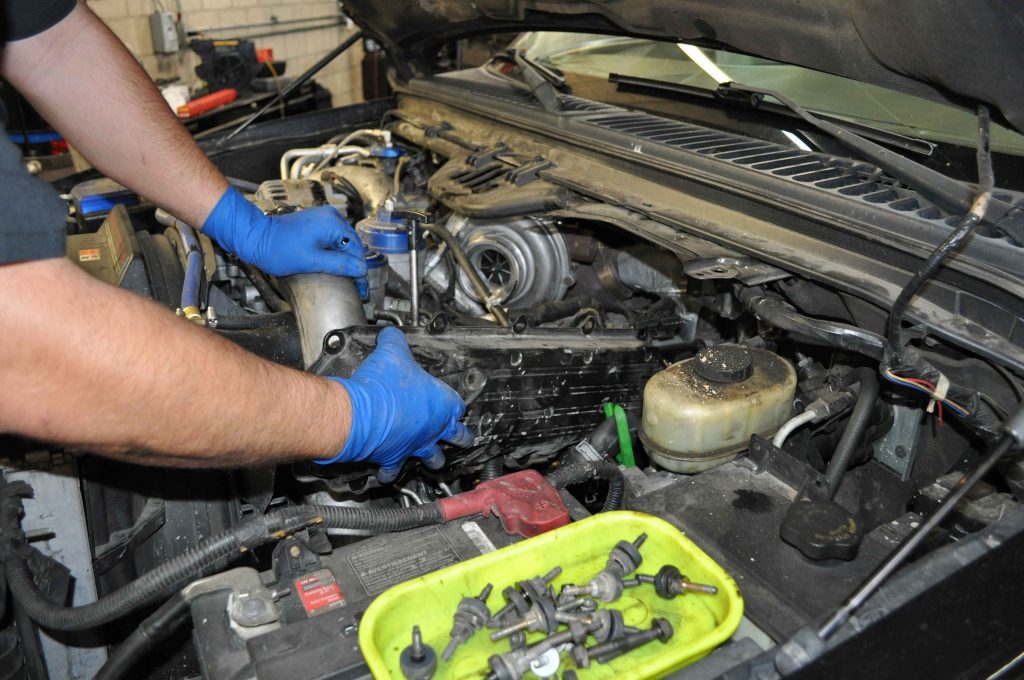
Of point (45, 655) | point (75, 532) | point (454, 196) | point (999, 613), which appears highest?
point (454, 196)

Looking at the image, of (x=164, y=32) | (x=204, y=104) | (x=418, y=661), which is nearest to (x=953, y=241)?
(x=418, y=661)

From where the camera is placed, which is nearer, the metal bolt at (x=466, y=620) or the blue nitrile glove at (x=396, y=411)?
the metal bolt at (x=466, y=620)

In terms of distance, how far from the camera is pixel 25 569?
126 centimetres

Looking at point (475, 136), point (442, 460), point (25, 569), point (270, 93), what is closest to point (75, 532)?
point (25, 569)

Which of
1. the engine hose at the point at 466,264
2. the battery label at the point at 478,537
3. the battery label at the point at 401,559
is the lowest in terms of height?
the battery label at the point at 478,537

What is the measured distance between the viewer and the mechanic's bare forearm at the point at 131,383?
2.93 ft

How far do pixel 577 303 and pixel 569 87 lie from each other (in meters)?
0.84

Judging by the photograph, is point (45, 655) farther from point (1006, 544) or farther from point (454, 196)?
point (1006, 544)

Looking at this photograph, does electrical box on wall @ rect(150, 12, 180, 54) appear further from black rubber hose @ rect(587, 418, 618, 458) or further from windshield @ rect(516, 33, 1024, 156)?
black rubber hose @ rect(587, 418, 618, 458)

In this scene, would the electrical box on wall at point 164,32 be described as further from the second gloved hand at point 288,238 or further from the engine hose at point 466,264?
the engine hose at point 466,264

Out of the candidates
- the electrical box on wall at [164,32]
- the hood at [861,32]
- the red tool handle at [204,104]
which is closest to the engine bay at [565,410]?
the hood at [861,32]

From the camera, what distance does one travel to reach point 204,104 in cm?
396

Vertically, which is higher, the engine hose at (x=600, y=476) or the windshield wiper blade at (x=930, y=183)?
the windshield wiper blade at (x=930, y=183)

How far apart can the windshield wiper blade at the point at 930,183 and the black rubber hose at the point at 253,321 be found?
115 cm
